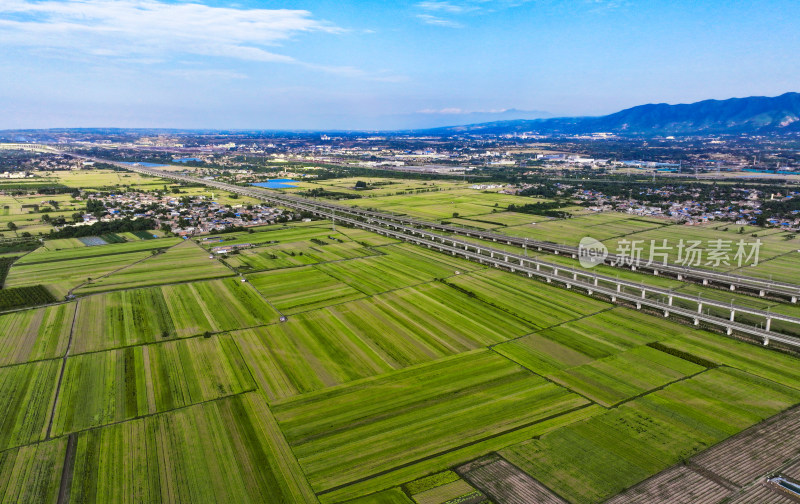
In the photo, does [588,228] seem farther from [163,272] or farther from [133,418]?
[133,418]

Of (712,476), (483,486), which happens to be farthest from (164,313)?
(712,476)

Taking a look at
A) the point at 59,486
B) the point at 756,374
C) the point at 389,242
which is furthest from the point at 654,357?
the point at 389,242

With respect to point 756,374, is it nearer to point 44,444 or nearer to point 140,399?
point 140,399

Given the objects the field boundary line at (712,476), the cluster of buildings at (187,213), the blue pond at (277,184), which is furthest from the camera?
the blue pond at (277,184)

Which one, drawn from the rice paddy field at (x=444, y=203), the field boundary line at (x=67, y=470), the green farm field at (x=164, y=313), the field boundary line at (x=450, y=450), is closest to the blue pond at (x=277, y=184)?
the rice paddy field at (x=444, y=203)

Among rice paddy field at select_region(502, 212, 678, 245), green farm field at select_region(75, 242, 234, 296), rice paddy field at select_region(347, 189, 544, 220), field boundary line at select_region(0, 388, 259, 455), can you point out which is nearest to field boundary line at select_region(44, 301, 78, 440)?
field boundary line at select_region(0, 388, 259, 455)

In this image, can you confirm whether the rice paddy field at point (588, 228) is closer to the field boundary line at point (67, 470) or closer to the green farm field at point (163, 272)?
the green farm field at point (163, 272)

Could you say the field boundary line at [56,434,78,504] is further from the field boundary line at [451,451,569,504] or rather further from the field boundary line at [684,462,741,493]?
the field boundary line at [684,462,741,493]

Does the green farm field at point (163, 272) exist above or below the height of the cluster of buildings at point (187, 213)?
below

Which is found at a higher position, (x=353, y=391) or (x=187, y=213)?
(x=187, y=213)
